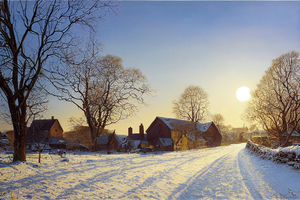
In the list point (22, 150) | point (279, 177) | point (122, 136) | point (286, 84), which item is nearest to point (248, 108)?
point (286, 84)

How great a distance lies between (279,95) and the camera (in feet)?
86.2

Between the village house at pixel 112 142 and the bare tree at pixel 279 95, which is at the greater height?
the bare tree at pixel 279 95

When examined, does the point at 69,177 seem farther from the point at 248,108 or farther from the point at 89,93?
the point at 248,108

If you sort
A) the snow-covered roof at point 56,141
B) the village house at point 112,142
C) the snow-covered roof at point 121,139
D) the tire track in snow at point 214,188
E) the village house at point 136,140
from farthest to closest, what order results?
the snow-covered roof at point 56,141
the snow-covered roof at point 121,139
the village house at point 112,142
the village house at point 136,140
the tire track in snow at point 214,188

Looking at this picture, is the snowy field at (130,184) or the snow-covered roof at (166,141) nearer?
the snowy field at (130,184)

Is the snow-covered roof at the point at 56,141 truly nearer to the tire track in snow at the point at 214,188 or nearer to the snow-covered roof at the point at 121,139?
the snow-covered roof at the point at 121,139

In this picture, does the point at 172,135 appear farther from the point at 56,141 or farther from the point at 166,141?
the point at 56,141

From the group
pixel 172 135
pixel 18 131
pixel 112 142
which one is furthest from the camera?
pixel 112 142

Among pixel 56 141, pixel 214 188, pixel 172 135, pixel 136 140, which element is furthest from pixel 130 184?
pixel 56 141

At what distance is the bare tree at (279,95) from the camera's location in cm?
2536

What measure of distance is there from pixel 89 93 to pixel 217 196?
772 inches

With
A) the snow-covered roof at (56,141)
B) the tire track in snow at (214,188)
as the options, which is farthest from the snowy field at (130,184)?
→ the snow-covered roof at (56,141)

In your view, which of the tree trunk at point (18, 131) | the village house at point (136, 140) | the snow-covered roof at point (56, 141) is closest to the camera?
the tree trunk at point (18, 131)

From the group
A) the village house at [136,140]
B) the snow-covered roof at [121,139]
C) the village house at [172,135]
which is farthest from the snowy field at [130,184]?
the snow-covered roof at [121,139]
